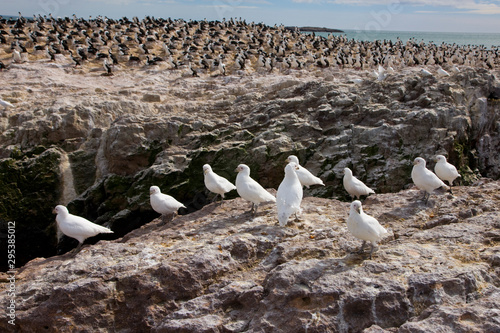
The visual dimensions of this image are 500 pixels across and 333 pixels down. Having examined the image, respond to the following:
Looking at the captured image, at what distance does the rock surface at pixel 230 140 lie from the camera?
11.5 m

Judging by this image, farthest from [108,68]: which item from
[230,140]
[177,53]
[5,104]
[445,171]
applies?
[445,171]

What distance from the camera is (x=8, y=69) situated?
18500 millimetres

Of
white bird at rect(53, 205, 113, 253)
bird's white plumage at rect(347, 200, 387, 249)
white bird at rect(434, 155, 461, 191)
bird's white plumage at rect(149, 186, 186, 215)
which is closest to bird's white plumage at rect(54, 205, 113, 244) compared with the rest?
white bird at rect(53, 205, 113, 253)

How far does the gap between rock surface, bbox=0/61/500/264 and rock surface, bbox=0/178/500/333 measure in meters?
4.44

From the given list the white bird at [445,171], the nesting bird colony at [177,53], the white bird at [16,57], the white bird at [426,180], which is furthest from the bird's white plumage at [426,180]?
the white bird at [16,57]

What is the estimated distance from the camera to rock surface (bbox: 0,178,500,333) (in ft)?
15.7

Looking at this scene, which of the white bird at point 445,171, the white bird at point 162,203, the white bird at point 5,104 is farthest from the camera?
the white bird at point 5,104

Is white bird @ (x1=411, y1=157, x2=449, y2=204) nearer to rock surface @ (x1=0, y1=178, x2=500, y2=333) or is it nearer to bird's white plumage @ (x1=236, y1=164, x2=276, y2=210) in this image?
rock surface @ (x1=0, y1=178, x2=500, y2=333)

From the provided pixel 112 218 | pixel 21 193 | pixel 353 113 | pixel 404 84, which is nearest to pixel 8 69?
pixel 21 193

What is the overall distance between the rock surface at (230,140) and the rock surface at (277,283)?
4.44m

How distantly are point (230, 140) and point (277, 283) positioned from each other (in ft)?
24.9

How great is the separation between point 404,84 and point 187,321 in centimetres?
1146

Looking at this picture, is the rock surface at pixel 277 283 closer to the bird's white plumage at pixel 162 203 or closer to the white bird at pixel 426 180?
the white bird at pixel 426 180

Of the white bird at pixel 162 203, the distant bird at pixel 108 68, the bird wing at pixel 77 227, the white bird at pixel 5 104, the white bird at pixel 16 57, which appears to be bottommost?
the bird wing at pixel 77 227
